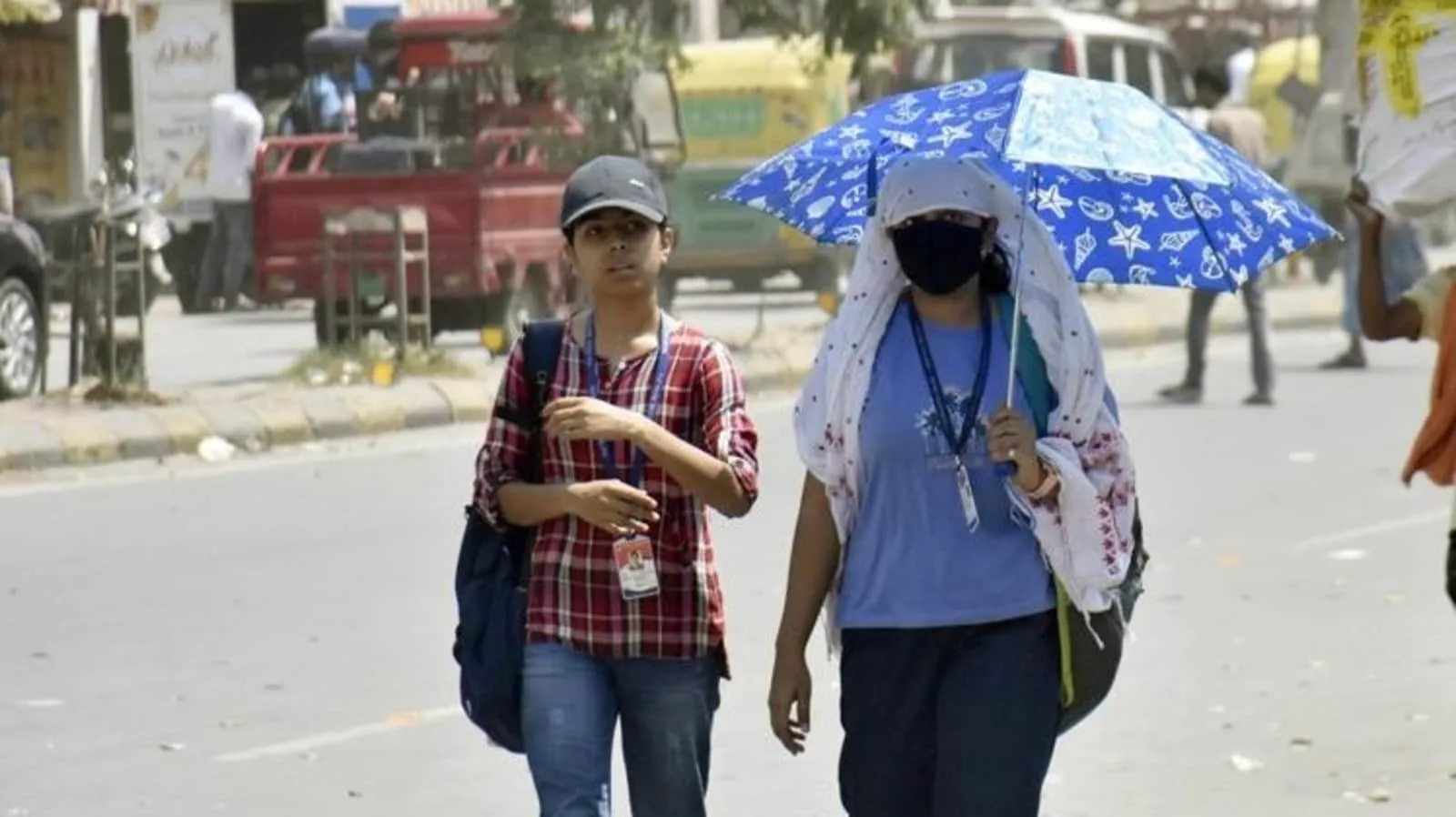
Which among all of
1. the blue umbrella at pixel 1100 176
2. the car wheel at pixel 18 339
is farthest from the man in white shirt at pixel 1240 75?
the blue umbrella at pixel 1100 176

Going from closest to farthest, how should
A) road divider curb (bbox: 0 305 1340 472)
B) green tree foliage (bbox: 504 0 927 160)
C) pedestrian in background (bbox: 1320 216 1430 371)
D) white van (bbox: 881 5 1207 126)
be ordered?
road divider curb (bbox: 0 305 1340 472) → pedestrian in background (bbox: 1320 216 1430 371) → green tree foliage (bbox: 504 0 927 160) → white van (bbox: 881 5 1207 126)

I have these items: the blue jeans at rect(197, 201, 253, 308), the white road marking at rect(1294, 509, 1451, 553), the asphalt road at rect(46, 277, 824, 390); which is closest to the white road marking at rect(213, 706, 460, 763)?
the white road marking at rect(1294, 509, 1451, 553)

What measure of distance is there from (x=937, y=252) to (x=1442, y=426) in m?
0.87

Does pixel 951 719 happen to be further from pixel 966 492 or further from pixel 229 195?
pixel 229 195

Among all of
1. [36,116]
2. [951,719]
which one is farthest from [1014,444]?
[36,116]

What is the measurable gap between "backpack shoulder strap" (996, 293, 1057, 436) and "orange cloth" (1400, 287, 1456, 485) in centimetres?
59

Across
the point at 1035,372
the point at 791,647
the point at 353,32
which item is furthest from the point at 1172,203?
the point at 353,32

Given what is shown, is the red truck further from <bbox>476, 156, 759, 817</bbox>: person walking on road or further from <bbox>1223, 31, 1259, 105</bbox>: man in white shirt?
<bbox>476, 156, 759, 817</bbox>: person walking on road

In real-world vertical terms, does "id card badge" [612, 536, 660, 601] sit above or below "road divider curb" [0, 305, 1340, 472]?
above

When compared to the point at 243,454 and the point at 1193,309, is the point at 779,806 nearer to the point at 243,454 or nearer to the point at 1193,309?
the point at 243,454

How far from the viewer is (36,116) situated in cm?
3541

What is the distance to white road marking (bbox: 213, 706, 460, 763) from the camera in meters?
9.18

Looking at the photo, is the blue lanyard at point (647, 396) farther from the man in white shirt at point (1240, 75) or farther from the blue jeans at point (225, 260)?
the man in white shirt at point (1240, 75)

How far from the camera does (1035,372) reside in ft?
18.0
